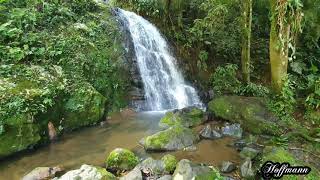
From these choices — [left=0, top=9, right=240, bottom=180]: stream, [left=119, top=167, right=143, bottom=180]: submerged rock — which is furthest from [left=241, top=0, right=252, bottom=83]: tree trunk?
[left=119, top=167, right=143, bottom=180]: submerged rock

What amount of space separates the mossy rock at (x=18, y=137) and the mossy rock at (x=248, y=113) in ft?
14.5

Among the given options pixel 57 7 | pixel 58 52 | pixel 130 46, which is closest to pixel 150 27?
pixel 130 46

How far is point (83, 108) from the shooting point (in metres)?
8.51

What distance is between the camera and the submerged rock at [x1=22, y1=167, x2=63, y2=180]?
5969mm

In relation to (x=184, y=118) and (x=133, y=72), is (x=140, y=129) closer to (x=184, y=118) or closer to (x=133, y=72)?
(x=184, y=118)

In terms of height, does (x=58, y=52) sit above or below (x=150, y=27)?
below

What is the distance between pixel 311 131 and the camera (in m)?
7.66

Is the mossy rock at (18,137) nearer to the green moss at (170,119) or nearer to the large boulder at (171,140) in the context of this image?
the large boulder at (171,140)

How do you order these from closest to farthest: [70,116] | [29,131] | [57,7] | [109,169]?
1. [109,169]
2. [29,131]
3. [70,116]
4. [57,7]

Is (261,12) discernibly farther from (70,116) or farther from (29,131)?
(29,131)

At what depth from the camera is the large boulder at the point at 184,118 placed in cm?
852

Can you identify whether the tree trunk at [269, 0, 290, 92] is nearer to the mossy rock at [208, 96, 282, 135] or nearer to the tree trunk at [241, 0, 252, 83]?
the mossy rock at [208, 96, 282, 135]

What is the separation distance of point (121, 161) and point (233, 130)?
2.99 meters

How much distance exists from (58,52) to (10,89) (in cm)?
195
